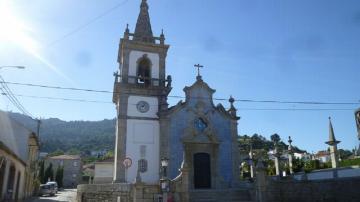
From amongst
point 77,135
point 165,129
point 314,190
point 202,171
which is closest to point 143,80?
point 165,129

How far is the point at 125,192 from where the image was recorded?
19.2 metres

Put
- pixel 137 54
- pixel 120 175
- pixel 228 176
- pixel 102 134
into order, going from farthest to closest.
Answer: pixel 102 134
pixel 137 54
pixel 228 176
pixel 120 175

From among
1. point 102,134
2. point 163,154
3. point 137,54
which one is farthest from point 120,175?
point 102,134

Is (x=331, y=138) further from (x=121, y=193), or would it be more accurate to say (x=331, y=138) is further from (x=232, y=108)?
(x=121, y=193)

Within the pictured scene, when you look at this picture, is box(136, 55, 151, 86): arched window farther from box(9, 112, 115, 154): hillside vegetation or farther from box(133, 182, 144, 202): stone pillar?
box(9, 112, 115, 154): hillside vegetation

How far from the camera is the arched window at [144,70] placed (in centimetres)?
2863

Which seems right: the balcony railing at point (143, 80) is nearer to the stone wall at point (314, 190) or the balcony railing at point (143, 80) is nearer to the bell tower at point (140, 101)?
the bell tower at point (140, 101)

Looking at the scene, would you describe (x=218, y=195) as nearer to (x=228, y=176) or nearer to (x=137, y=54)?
(x=228, y=176)

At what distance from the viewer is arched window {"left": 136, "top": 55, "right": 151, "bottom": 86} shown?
2863 cm

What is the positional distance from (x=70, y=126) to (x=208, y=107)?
555 feet

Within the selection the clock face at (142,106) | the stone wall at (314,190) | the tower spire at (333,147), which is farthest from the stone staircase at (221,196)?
the tower spire at (333,147)

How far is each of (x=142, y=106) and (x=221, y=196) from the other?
9288mm

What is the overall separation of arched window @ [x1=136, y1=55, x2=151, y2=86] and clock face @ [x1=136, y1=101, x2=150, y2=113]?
85.1 inches

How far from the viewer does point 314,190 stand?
20.6m
